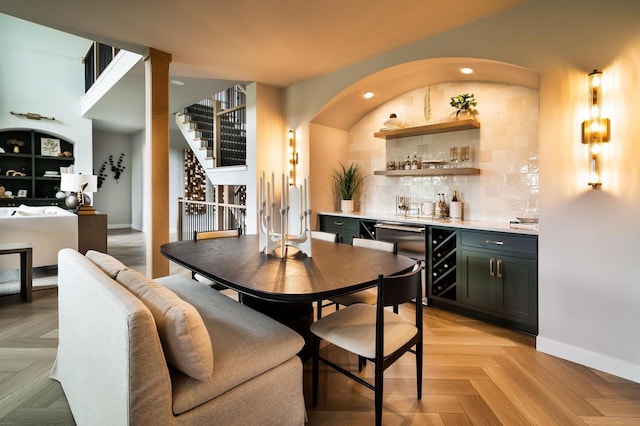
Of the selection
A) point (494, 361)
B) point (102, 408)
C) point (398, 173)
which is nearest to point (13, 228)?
point (102, 408)

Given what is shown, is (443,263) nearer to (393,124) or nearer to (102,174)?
(393,124)

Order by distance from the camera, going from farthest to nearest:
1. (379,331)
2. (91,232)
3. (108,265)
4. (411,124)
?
(91,232), (411,124), (108,265), (379,331)

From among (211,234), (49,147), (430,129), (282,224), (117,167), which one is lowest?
(211,234)

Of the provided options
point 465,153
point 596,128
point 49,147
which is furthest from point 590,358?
→ point 49,147

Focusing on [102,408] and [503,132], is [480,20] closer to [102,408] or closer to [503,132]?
[503,132]

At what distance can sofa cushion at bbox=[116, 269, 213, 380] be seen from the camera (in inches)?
47.4

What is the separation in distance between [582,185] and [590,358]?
48.1 inches

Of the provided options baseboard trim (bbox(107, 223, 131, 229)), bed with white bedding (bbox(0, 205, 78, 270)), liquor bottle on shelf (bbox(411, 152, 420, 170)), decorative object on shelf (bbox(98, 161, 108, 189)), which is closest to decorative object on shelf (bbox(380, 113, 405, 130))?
liquor bottle on shelf (bbox(411, 152, 420, 170))

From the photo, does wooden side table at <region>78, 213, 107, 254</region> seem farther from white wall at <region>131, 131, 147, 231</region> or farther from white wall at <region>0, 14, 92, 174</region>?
white wall at <region>131, 131, 147, 231</region>

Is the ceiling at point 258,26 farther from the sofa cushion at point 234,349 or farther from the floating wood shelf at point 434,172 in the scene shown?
the sofa cushion at point 234,349

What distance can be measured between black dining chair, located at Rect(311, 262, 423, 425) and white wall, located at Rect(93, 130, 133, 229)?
972 centimetres

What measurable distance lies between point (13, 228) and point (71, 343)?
3.43 m

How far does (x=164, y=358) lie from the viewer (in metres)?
1.19

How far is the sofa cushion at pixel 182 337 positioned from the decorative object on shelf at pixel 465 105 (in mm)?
3394
